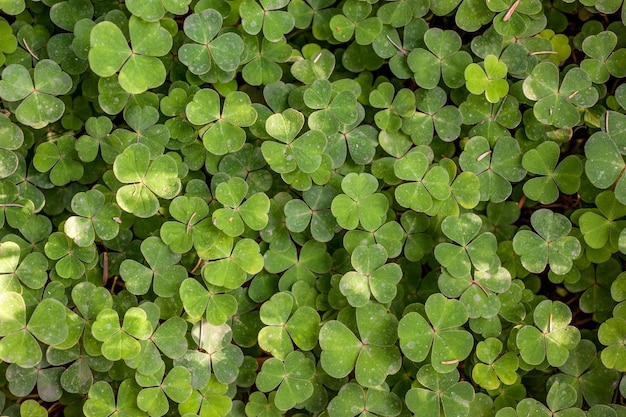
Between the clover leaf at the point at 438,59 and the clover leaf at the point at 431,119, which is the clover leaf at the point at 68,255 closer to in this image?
the clover leaf at the point at 431,119

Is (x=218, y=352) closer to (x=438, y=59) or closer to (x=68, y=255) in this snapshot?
(x=68, y=255)

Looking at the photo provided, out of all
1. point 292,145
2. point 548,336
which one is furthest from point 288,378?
point 548,336

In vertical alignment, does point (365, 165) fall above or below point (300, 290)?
above

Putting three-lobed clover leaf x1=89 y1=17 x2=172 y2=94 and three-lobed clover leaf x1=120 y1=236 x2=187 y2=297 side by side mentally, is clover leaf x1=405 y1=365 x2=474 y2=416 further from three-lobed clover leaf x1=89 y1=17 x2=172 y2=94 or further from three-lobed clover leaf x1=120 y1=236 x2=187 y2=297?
three-lobed clover leaf x1=89 y1=17 x2=172 y2=94

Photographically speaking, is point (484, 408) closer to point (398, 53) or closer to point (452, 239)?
point (452, 239)

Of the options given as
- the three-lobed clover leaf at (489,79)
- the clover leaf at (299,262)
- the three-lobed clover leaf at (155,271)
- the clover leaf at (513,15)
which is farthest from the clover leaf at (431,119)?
the three-lobed clover leaf at (155,271)

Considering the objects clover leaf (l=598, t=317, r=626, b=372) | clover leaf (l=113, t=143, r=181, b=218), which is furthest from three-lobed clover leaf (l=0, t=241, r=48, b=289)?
clover leaf (l=598, t=317, r=626, b=372)

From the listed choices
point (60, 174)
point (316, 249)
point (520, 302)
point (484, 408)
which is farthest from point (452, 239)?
point (60, 174)
